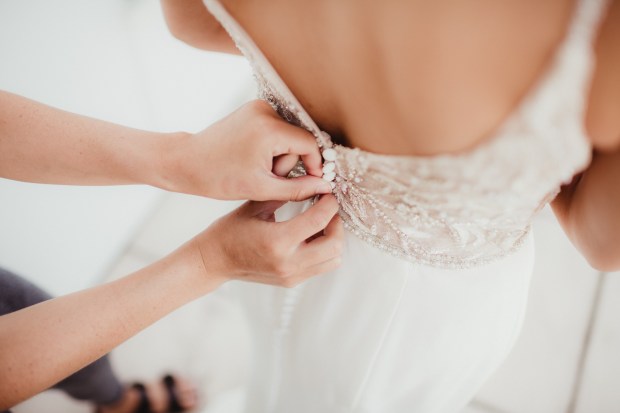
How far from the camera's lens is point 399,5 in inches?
13.9

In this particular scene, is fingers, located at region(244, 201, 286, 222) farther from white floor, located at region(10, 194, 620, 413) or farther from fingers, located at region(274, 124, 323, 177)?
white floor, located at region(10, 194, 620, 413)

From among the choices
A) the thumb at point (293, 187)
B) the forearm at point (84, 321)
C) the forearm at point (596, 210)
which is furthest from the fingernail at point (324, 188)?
the forearm at point (596, 210)

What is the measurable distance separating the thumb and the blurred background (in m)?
0.91

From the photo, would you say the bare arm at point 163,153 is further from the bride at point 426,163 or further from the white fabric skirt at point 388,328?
the white fabric skirt at point 388,328

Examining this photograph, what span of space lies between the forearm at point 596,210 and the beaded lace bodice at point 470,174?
7 cm

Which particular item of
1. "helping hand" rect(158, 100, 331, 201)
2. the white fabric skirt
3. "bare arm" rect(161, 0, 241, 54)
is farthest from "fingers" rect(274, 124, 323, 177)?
"bare arm" rect(161, 0, 241, 54)

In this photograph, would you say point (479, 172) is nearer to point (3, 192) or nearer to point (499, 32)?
point (499, 32)

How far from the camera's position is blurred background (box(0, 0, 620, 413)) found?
1167 millimetres

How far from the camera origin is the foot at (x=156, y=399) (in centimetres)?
141

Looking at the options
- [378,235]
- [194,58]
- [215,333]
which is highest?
[194,58]

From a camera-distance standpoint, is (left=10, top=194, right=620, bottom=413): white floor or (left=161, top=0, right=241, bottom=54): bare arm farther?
(left=10, top=194, right=620, bottom=413): white floor

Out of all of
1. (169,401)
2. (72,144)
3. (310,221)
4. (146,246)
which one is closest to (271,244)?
(310,221)

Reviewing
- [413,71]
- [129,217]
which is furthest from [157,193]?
[413,71]

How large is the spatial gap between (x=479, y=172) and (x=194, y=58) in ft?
4.83
